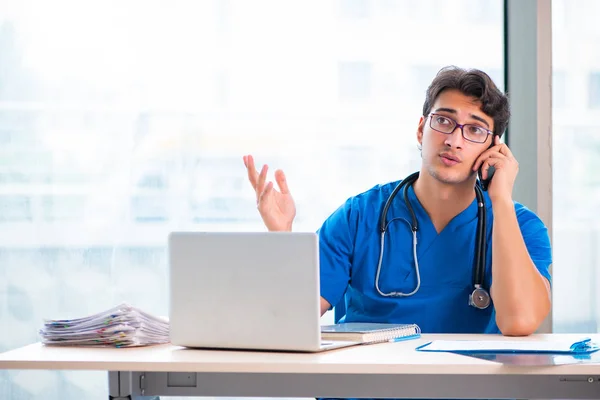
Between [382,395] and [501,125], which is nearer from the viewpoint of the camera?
[382,395]

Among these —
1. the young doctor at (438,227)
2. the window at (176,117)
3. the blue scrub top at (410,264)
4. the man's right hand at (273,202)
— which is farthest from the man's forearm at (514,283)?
the window at (176,117)

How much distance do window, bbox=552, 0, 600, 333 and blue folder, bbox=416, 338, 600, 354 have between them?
125 centimetres

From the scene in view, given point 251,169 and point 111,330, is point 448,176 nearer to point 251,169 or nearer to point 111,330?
point 251,169

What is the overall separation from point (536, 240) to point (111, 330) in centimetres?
114

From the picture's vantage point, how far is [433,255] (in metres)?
2.14

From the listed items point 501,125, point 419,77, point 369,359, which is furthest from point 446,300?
point 419,77

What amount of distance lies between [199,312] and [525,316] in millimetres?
780

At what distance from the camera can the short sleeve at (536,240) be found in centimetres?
207

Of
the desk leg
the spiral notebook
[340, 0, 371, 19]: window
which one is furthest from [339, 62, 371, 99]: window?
the desk leg

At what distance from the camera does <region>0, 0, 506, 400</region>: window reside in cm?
285

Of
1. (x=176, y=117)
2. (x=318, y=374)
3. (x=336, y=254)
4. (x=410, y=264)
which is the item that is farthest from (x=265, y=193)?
(x=176, y=117)

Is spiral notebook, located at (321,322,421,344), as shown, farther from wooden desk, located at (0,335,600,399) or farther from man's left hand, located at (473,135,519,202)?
man's left hand, located at (473,135,519,202)

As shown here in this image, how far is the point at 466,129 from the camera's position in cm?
216

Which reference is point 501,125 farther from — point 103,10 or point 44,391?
point 44,391
